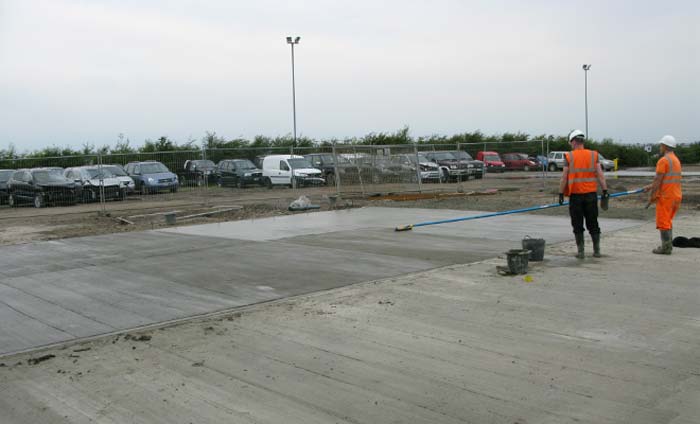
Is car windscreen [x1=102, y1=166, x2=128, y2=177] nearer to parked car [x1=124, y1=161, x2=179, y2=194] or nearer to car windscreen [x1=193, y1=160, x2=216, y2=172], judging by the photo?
parked car [x1=124, y1=161, x2=179, y2=194]

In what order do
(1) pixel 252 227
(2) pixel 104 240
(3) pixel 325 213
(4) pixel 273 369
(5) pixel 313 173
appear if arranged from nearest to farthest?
(4) pixel 273 369 → (2) pixel 104 240 → (1) pixel 252 227 → (3) pixel 325 213 → (5) pixel 313 173

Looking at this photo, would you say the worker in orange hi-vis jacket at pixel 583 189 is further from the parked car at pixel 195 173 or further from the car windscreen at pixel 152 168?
the car windscreen at pixel 152 168

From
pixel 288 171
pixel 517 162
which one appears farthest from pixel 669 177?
pixel 517 162

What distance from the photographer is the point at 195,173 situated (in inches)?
984

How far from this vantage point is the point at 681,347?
598 cm

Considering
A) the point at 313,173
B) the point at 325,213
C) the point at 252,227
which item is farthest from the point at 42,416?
the point at 313,173

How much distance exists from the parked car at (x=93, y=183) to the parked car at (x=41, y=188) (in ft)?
1.02

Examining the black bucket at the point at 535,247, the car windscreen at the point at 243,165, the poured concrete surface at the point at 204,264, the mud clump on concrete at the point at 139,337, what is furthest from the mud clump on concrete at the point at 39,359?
the car windscreen at the point at 243,165

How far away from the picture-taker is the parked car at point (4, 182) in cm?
2645

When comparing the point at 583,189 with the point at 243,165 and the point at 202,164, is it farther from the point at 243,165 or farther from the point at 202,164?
the point at 243,165

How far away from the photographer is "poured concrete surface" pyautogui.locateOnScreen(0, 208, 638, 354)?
7703mm

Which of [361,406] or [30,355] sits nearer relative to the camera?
[361,406]

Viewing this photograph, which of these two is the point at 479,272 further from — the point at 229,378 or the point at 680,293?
the point at 229,378

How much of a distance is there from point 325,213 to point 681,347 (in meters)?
13.7
